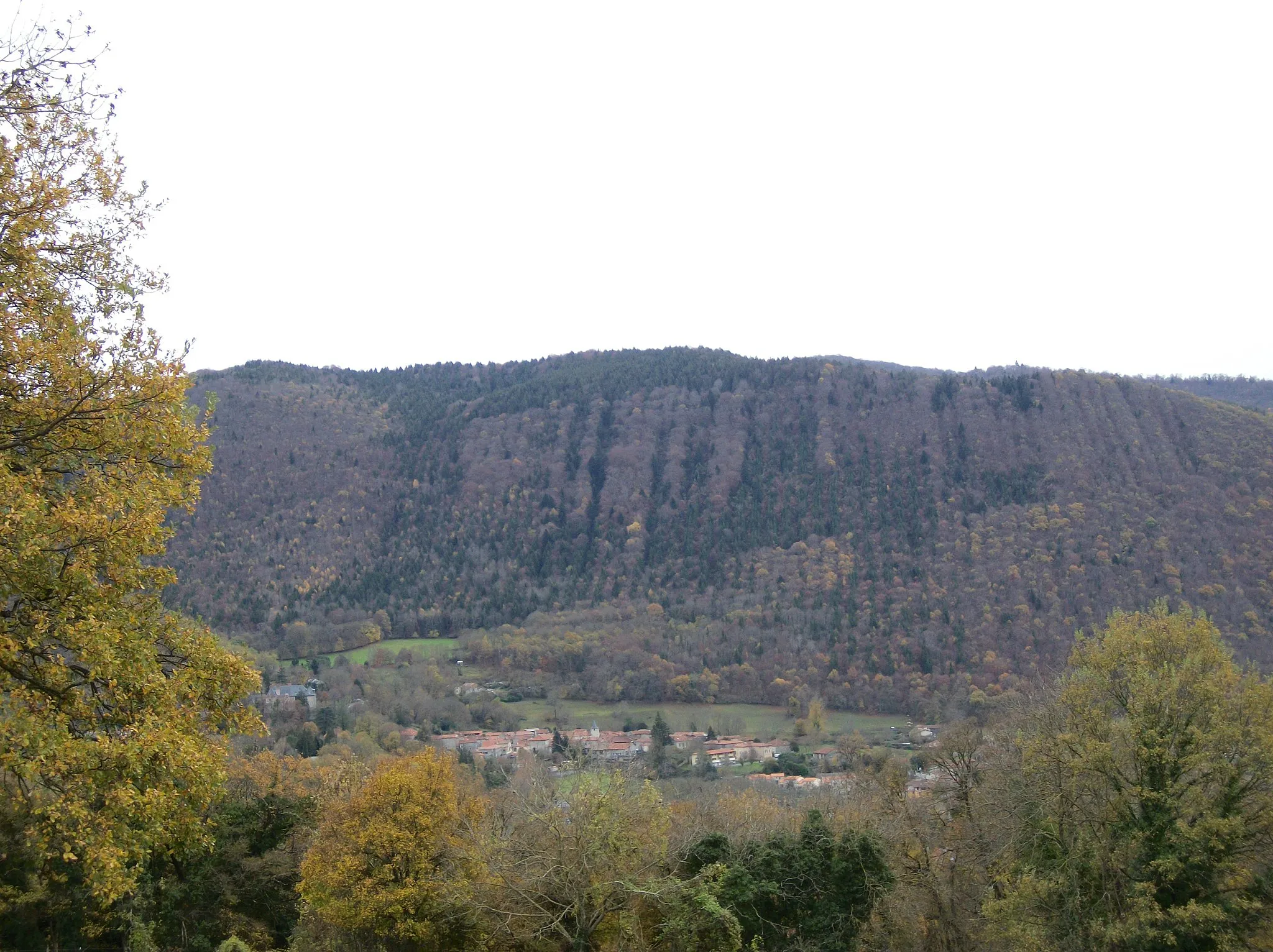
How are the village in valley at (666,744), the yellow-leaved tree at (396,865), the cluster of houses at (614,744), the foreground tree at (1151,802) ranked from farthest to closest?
the cluster of houses at (614,744)
the village in valley at (666,744)
the yellow-leaved tree at (396,865)
the foreground tree at (1151,802)

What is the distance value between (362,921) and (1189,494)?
99.3 m

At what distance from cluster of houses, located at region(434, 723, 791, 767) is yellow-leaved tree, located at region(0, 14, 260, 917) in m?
49.8

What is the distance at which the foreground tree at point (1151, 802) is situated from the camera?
18500mm

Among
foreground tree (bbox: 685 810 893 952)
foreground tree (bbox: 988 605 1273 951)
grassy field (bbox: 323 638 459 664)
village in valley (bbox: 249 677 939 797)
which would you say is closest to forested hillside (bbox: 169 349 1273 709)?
grassy field (bbox: 323 638 459 664)

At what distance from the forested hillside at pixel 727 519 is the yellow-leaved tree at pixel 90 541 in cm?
7965

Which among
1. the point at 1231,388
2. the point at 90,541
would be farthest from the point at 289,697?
the point at 1231,388

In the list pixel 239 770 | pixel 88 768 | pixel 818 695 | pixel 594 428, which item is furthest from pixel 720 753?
pixel 594 428

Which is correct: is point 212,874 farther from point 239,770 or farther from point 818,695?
point 818,695

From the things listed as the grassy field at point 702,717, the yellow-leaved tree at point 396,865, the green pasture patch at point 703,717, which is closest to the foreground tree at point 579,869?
the yellow-leaved tree at point 396,865

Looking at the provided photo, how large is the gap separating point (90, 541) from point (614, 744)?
61373 mm

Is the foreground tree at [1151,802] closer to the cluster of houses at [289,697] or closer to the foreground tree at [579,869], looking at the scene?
the foreground tree at [579,869]

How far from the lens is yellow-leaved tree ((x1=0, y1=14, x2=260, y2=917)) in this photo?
746 centimetres

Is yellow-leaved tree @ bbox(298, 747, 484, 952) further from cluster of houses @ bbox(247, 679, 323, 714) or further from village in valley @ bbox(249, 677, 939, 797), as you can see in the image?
cluster of houses @ bbox(247, 679, 323, 714)

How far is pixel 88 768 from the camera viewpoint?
7.41m
